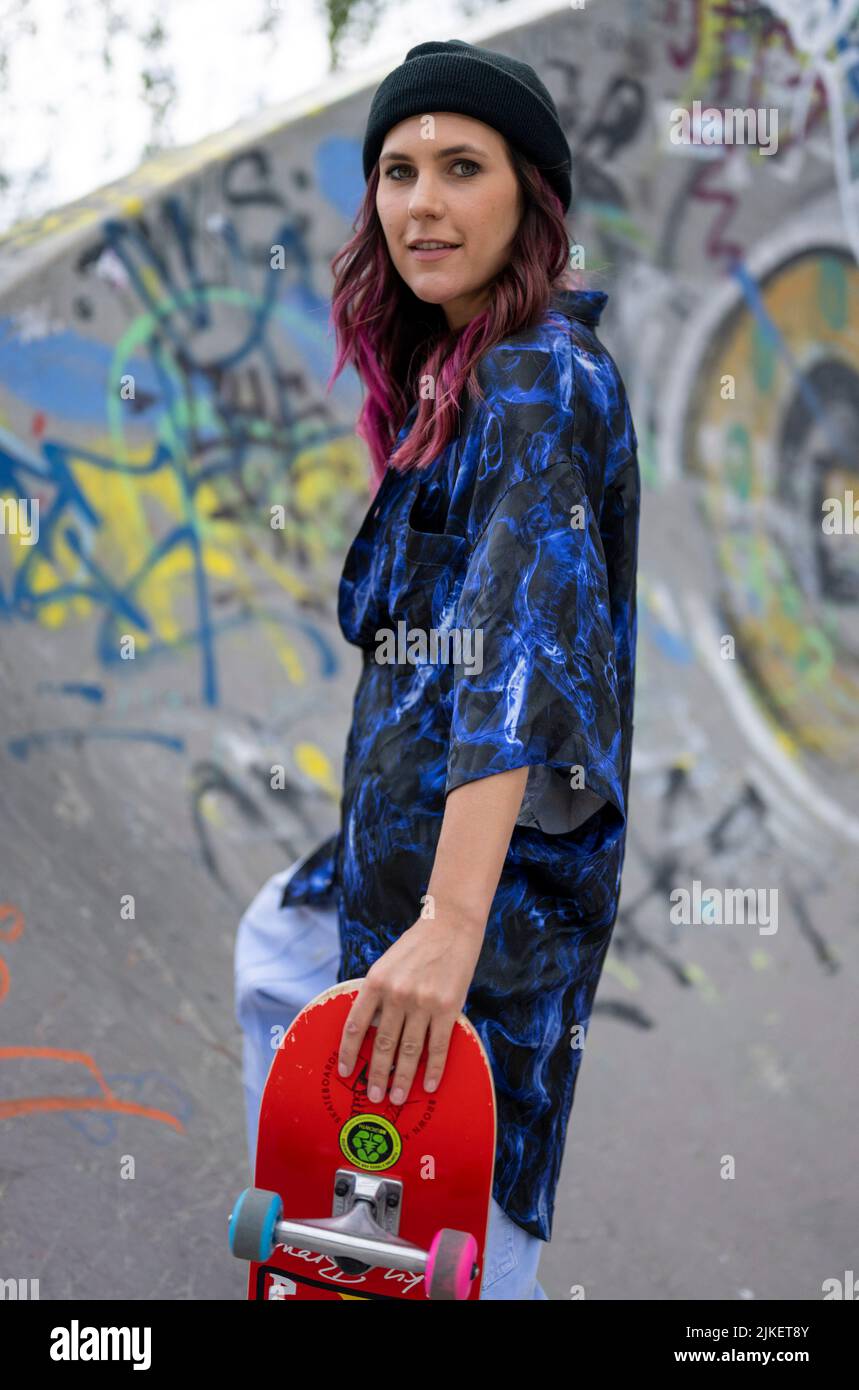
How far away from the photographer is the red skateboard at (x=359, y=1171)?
162 cm

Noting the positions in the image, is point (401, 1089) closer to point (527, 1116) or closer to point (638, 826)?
point (527, 1116)

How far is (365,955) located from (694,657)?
15.4ft

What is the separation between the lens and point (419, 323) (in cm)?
205

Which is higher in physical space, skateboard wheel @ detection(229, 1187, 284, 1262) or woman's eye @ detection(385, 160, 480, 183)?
woman's eye @ detection(385, 160, 480, 183)

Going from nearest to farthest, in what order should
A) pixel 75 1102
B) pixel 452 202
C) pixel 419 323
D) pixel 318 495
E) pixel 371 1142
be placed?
pixel 371 1142 → pixel 452 202 → pixel 419 323 → pixel 75 1102 → pixel 318 495

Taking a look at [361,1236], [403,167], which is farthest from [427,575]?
[361,1236]

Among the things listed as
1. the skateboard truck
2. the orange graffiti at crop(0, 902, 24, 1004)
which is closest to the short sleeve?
the skateboard truck

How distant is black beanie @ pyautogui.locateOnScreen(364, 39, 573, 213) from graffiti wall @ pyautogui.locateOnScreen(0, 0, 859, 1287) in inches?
118

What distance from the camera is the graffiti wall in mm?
5035

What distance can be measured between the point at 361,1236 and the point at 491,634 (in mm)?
829

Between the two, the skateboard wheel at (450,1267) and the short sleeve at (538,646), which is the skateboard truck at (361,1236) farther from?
the short sleeve at (538,646)

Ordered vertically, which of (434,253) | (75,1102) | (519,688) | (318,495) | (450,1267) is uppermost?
(318,495)

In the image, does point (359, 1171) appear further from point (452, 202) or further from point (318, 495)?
point (318, 495)

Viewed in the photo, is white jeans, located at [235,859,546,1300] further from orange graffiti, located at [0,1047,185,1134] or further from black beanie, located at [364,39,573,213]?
orange graffiti, located at [0,1047,185,1134]
